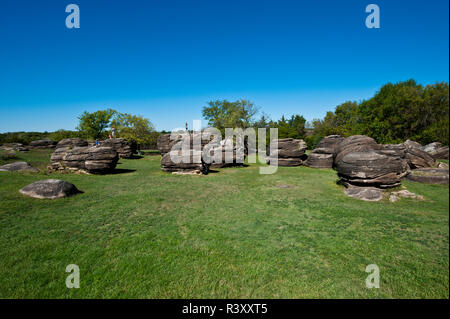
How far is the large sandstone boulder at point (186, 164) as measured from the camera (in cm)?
1490

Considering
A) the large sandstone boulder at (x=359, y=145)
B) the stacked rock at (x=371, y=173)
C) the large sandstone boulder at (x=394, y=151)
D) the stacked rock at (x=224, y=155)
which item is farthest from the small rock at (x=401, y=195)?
the stacked rock at (x=224, y=155)

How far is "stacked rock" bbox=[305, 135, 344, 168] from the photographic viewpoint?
18.1 m

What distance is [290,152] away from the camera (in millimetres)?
19766

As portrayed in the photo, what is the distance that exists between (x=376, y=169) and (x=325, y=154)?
10720 millimetres

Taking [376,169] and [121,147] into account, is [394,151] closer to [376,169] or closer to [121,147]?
[376,169]

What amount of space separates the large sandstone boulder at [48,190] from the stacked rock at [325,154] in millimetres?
18673

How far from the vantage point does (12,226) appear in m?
5.43

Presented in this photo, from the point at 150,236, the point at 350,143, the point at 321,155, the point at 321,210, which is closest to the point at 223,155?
the point at 321,155

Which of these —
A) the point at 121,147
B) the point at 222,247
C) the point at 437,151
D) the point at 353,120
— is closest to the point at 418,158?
the point at 437,151

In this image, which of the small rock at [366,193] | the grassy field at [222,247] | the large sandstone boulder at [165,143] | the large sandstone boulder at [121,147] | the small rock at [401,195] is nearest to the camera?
the grassy field at [222,247]

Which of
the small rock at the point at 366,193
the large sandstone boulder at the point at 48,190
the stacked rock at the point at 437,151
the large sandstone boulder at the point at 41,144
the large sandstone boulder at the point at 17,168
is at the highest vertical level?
the large sandstone boulder at the point at 41,144

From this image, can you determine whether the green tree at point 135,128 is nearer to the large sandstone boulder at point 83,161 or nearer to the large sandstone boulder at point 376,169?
the large sandstone boulder at point 83,161
